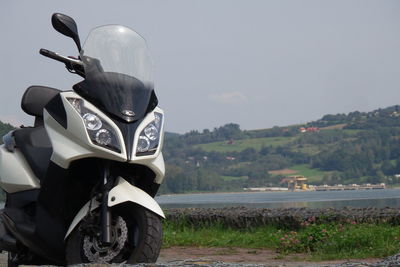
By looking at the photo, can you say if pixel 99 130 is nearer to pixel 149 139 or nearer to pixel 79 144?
pixel 79 144

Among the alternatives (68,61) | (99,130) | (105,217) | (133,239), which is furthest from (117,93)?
(133,239)

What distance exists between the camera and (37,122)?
6.08 metres

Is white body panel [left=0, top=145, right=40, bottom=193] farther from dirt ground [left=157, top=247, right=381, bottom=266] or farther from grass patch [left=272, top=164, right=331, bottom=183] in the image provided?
grass patch [left=272, top=164, right=331, bottom=183]

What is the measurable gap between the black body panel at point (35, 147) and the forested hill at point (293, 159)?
123 m

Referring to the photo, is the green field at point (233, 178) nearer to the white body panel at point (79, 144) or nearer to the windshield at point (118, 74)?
the windshield at point (118, 74)

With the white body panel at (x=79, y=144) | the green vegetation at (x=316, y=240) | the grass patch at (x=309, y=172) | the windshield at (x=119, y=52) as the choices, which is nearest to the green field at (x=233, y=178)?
the grass patch at (x=309, y=172)

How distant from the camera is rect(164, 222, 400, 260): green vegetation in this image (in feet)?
27.2

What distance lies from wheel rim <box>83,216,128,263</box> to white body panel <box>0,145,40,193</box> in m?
0.89

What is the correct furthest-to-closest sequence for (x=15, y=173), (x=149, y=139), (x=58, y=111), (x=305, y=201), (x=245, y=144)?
1. (x=245, y=144)
2. (x=305, y=201)
3. (x=15, y=173)
4. (x=58, y=111)
5. (x=149, y=139)

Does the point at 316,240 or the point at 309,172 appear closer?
the point at 316,240

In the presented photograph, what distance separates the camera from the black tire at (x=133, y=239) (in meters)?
4.74

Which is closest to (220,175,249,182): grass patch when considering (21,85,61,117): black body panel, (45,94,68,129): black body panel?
(21,85,61,117): black body panel

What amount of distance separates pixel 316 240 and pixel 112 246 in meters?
4.61

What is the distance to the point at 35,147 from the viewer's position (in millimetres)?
5742
